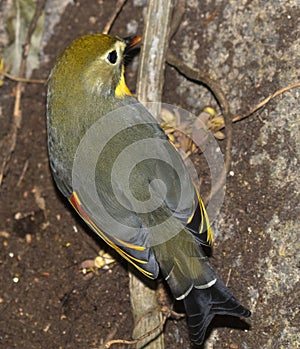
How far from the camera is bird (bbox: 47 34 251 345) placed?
12.9 ft

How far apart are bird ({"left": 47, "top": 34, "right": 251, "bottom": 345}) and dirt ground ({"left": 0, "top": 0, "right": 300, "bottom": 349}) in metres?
0.41

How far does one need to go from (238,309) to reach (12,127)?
2216 millimetres

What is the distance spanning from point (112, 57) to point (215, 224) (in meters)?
1.17

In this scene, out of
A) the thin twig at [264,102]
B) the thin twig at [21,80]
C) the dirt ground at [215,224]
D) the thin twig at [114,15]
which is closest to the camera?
the dirt ground at [215,224]

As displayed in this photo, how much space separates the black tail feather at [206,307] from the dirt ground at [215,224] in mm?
400

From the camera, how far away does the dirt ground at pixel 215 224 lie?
427 cm

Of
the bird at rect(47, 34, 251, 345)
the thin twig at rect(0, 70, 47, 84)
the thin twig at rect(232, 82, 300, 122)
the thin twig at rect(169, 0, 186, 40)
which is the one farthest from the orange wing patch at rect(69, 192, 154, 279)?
the thin twig at rect(169, 0, 186, 40)

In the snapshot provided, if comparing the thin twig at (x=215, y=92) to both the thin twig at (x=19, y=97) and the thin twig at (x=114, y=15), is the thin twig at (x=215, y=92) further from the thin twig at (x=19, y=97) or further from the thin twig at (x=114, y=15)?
the thin twig at (x=19, y=97)

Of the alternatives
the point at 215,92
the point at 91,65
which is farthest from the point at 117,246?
the point at 215,92

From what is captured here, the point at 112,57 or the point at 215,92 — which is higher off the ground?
the point at 112,57

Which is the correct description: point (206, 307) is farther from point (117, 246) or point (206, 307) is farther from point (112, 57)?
point (112, 57)

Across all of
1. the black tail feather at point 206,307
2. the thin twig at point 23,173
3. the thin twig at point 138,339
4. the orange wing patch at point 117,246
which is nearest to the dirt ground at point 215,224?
the thin twig at point 23,173

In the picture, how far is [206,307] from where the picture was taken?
3.88 meters

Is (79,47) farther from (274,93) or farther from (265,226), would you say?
(265,226)
